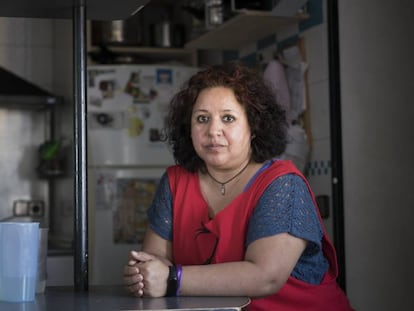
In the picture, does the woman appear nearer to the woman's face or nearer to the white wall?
the woman's face

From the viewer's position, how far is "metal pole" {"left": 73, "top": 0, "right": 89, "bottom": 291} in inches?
64.4

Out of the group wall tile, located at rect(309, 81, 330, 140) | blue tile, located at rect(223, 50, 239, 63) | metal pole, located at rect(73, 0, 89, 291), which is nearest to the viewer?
metal pole, located at rect(73, 0, 89, 291)

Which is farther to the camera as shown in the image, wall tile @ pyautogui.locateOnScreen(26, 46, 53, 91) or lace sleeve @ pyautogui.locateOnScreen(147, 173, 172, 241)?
wall tile @ pyautogui.locateOnScreen(26, 46, 53, 91)

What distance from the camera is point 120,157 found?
3998mm

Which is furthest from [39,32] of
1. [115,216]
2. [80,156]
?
[80,156]

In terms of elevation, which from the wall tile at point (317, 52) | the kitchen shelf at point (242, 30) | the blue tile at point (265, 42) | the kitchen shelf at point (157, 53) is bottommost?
the wall tile at point (317, 52)

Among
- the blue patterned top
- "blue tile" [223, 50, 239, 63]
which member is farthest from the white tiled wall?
the blue patterned top

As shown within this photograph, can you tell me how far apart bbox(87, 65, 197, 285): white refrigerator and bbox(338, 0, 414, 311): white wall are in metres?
1.31

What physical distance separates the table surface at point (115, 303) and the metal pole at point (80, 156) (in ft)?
0.22

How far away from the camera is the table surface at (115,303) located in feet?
4.47

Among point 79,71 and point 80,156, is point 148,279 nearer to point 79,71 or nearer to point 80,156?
point 80,156

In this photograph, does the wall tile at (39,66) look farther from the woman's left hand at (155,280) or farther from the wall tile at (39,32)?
the woman's left hand at (155,280)

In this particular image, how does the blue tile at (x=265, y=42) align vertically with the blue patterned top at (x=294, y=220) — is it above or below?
Answer: above

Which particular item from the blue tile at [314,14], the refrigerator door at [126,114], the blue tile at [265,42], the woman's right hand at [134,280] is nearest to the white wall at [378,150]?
the blue tile at [314,14]
